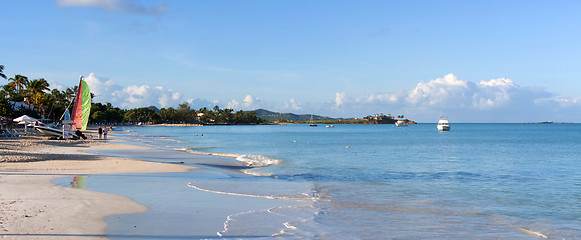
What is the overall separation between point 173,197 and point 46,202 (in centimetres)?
394

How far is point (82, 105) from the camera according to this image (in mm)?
48906

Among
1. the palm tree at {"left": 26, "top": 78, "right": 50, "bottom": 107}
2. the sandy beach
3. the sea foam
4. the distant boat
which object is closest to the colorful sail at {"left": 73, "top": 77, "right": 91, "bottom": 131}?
the sea foam

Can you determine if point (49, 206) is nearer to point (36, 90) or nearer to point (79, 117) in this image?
point (79, 117)

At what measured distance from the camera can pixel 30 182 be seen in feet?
52.5

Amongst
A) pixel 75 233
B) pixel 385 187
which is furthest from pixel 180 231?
pixel 385 187

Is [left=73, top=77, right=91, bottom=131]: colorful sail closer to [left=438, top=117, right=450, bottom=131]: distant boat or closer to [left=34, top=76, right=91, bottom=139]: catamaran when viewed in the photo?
[left=34, top=76, right=91, bottom=139]: catamaran

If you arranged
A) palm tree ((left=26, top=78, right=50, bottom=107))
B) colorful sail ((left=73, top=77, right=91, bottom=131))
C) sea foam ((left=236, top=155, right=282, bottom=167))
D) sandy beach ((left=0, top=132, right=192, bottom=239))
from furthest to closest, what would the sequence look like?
palm tree ((left=26, top=78, right=50, bottom=107)) < colorful sail ((left=73, top=77, right=91, bottom=131)) < sea foam ((left=236, top=155, right=282, bottom=167)) < sandy beach ((left=0, top=132, right=192, bottom=239))

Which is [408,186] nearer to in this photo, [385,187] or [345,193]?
[385,187]

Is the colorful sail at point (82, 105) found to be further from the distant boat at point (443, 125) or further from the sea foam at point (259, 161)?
the distant boat at point (443, 125)

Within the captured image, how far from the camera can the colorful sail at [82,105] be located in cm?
4819

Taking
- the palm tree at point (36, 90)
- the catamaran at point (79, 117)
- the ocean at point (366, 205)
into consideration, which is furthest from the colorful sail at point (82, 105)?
the palm tree at point (36, 90)

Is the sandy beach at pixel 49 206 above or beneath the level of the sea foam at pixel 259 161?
above

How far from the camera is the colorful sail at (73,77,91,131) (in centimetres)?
4819

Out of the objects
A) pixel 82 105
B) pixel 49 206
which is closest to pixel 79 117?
pixel 82 105
